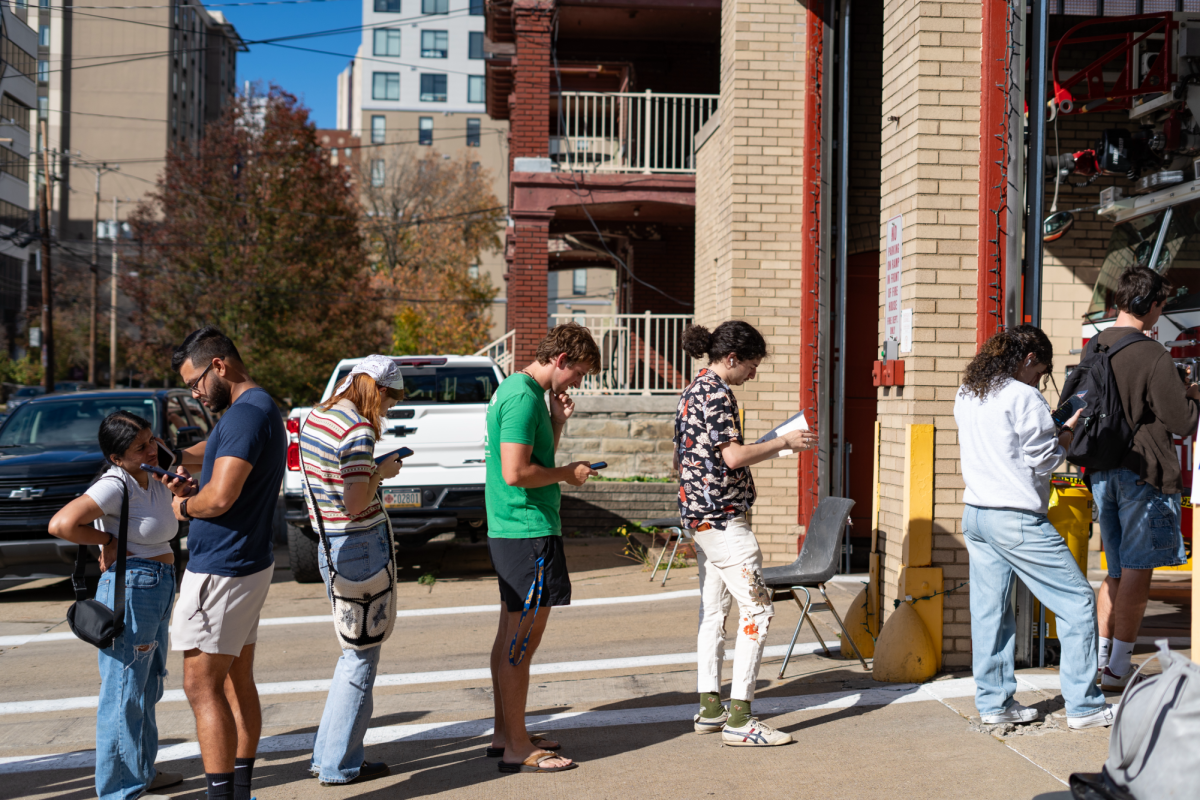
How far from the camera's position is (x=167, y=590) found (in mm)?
4215

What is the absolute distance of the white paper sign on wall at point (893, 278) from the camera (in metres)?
5.90

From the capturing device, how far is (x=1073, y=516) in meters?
5.55

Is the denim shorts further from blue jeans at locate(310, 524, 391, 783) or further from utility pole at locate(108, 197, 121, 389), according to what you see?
utility pole at locate(108, 197, 121, 389)

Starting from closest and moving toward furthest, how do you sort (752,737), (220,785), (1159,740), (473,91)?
(1159,740) < (220,785) < (752,737) < (473,91)

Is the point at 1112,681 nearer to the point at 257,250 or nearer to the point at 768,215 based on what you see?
the point at 768,215

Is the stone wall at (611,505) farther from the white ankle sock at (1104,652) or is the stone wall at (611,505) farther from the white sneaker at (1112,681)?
the white sneaker at (1112,681)

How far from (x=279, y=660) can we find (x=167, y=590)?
8.92 feet

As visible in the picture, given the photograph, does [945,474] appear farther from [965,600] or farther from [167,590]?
[167,590]

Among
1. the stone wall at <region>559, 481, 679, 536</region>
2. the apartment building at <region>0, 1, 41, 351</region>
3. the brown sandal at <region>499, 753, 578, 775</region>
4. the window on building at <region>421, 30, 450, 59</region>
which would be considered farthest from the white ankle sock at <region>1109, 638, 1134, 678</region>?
the window on building at <region>421, 30, 450, 59</region>

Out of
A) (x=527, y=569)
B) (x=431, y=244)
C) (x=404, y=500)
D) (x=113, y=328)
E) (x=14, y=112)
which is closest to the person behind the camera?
(x=527, y=569)

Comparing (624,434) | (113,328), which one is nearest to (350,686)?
(624,434)

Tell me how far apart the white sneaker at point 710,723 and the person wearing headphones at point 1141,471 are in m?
1.97

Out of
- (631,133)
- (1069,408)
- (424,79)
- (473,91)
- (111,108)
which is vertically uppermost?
(424,79)

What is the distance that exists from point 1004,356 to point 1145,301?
111 cm
